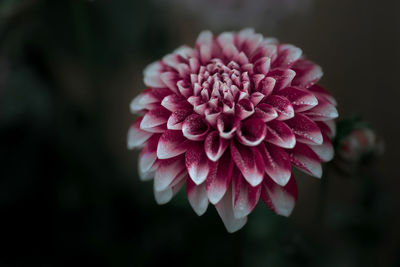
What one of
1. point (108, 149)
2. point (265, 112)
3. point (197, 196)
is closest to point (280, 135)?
point (265, 112)

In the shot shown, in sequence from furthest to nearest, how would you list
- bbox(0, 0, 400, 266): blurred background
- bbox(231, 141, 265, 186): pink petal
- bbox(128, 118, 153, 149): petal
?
bbox(0, 0, 400, 266): blurred background → bbox(128, 118, 153, 149): petal → bbox(231, 141, 265, 186): pink petal

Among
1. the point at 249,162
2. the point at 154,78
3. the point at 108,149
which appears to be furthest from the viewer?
the point at 108,149

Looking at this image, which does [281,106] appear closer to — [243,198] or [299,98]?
[299,98]

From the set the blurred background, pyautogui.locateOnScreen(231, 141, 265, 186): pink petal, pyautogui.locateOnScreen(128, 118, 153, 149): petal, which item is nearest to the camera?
pyautogui.locateOnScreen(231, 141, 265, 186): pink petal

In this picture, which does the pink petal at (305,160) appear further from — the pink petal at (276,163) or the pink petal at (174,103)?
the pink petal at (174,103)

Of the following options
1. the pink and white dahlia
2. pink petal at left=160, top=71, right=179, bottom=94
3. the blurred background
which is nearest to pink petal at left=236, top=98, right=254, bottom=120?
the pink and white dahlia

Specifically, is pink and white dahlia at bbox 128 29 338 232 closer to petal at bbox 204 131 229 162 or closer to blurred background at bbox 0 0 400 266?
petal at bbox 204 131 229 162

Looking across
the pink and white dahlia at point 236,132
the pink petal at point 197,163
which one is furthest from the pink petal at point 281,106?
the pink petal at point 197,163
